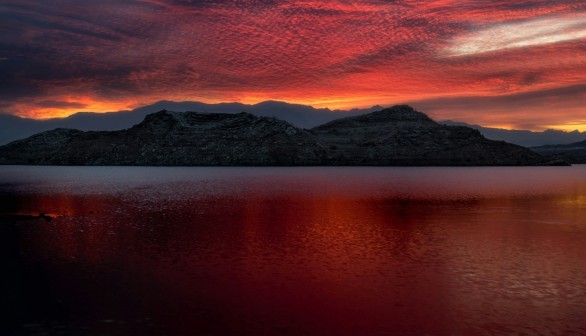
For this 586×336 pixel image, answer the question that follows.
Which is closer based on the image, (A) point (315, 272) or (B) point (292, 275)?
(B) point (292, 275)

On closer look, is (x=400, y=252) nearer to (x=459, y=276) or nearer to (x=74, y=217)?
(x=459, y=276)

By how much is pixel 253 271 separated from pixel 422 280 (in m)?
10.4

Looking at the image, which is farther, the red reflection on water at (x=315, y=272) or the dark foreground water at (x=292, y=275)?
the red reflection on water at (x=315, y=272)

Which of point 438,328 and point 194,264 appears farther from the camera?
point 194,264

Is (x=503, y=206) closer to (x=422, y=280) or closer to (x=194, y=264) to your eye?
(x=422, y=280)

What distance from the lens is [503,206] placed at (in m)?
74.2

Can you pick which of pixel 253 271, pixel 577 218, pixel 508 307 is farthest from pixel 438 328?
pixel 577 218

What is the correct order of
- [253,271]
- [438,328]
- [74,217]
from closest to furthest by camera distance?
[438,328]
[253,271]
[74,217]

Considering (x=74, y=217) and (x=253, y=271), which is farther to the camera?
(x=74, y=217)

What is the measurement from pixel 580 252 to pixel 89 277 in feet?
117

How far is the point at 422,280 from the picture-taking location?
2870cm

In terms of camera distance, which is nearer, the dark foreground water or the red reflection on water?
the dark foreground water

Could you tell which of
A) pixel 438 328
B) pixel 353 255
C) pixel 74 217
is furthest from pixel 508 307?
pixel 74 217

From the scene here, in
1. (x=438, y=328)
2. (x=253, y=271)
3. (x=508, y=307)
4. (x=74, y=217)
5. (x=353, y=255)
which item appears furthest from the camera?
(x=74, y=217)
